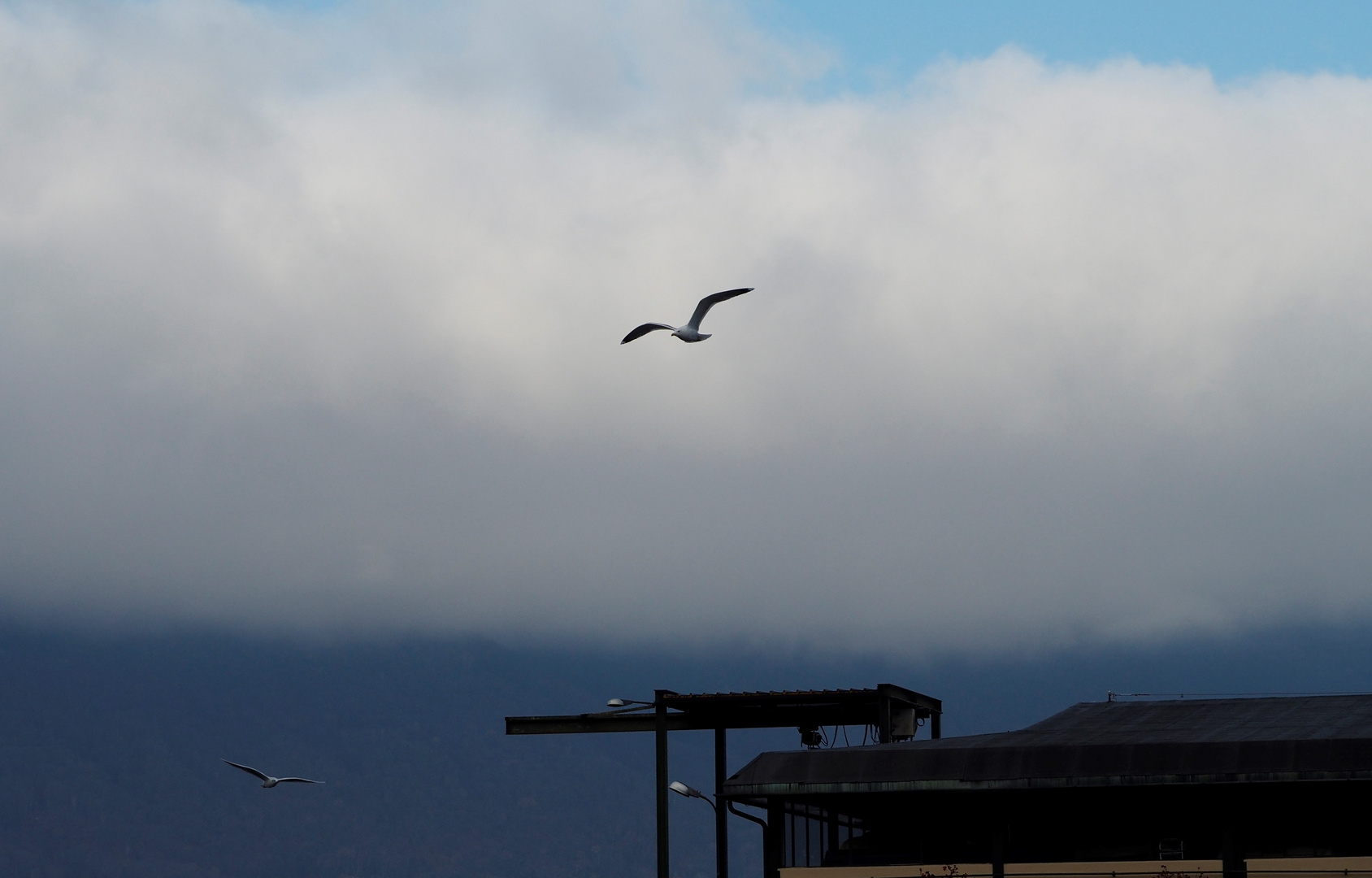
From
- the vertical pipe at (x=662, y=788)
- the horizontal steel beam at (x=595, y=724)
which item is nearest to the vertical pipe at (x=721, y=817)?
the horizontal steel beam at (x=595, y=724)

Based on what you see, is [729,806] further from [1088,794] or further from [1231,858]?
[1231,858]

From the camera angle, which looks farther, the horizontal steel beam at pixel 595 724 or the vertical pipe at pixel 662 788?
the horizontal steel beam at pixel 595 724

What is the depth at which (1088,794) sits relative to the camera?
42.9m

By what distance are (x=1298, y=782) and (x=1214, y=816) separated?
2.51 metres

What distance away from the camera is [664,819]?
60656mm

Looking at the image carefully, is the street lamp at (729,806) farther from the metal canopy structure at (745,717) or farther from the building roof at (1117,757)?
the building roof at (1117,757)

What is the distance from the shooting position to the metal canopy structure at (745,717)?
57.5m

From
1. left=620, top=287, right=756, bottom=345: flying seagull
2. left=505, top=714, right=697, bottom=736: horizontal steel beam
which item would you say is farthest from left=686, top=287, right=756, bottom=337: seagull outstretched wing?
left=505, top=714, right=697, bottom=736: horizontal steel beam

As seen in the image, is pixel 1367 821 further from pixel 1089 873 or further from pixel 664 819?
pixel 664 819

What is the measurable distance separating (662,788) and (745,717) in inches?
147

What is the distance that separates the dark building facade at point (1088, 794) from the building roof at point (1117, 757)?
0.12 feet

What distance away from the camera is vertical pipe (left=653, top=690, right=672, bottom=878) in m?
58.5

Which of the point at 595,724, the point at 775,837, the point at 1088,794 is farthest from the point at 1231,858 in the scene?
the point at 595,724

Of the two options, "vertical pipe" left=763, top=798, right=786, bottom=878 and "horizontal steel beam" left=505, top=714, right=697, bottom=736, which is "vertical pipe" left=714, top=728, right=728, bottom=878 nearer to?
"horizontal steel beam" left=505, top=714, right=697, bottom=736
